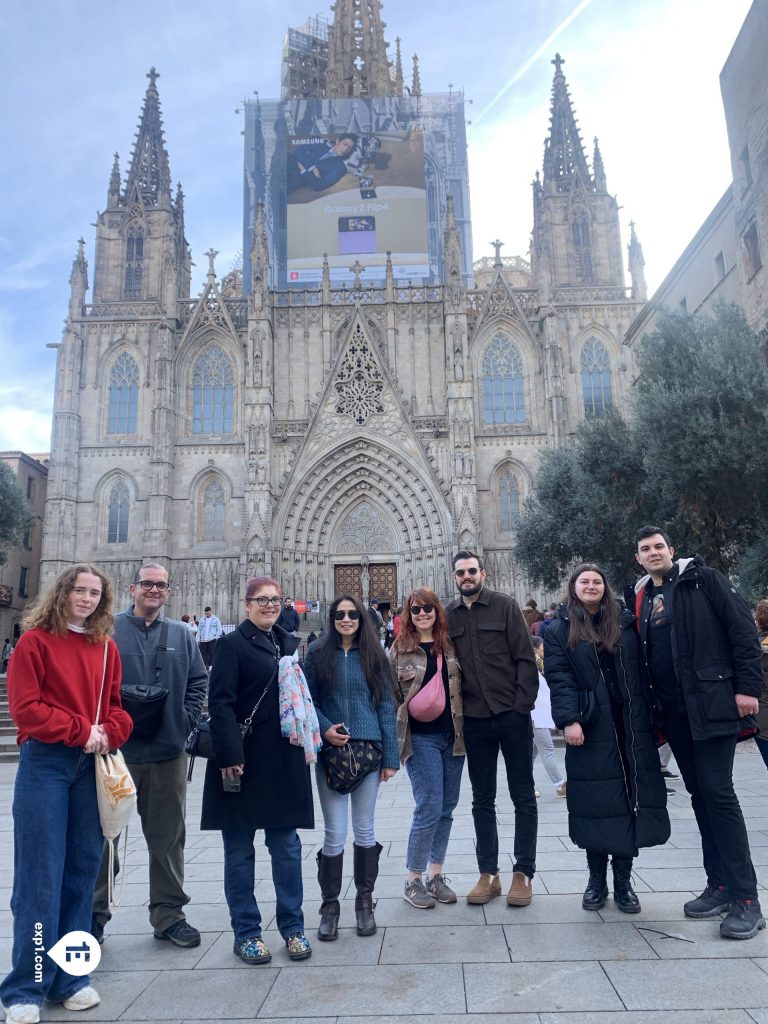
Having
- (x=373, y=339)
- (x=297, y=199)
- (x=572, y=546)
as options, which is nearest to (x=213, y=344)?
(x=373, y=339)

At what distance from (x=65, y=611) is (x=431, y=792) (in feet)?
8.27

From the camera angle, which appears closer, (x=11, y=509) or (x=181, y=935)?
(x=181, y=935)

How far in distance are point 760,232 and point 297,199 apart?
25.5 metres

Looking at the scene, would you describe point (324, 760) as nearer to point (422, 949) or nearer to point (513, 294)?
point (422, 949)

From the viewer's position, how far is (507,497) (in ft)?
97.3

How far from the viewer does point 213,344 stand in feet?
102

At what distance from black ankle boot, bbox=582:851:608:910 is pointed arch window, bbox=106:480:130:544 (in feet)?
88.9

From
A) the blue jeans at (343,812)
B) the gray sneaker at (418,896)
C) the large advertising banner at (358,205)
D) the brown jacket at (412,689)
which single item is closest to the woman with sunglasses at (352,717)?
the blue jeans at (343,812)

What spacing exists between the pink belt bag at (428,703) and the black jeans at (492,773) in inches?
9.2

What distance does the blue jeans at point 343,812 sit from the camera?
14.4ft

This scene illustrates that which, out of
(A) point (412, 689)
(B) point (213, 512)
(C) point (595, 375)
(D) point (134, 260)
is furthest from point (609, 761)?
(D) point (134, 260)

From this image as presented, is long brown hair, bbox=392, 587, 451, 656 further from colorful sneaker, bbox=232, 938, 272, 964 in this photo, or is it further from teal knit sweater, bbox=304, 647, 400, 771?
colorful sneaker, bbox=232, 938, 272, 964

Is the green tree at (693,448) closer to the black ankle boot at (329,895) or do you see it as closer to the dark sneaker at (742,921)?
the dark sneaker at (742,921)

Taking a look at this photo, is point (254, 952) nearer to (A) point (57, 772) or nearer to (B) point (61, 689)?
(A) point (57, 772)
